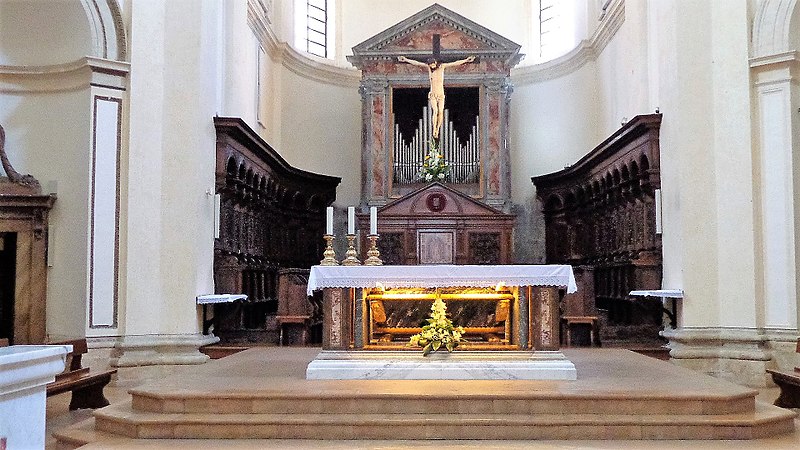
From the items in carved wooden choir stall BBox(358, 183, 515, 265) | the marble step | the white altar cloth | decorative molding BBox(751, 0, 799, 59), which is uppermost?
decorative molding BBox(751, 0, 799, 59)

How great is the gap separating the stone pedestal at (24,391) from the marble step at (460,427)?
9.81ft

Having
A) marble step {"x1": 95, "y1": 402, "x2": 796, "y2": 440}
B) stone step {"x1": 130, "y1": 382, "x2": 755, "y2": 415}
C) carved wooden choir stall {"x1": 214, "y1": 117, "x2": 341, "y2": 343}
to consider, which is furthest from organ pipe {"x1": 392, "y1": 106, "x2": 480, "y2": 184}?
marble step {"x1": 95, "y1": 402, "x2": 796, "y2": 440}

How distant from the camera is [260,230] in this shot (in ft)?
39.0

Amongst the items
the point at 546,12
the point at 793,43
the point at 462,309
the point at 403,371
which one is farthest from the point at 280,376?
the point at 546,12

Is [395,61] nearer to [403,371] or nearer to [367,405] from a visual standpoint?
[403,371]

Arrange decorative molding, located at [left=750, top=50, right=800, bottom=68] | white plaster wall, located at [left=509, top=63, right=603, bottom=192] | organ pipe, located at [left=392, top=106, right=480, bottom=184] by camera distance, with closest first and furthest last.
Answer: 1. decorative molding, located at [left=750, top=50, right=800, bottom=68]
2. organ pipe, located at [left=392, top=106, right=480, bottom=184]
3. white plaster wall, located at [left=509, top=63, right=603, bottom=192]

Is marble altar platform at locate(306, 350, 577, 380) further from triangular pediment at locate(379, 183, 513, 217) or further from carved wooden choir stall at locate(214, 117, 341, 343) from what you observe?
triangular pediment at locate(379, 183, 513, 217)

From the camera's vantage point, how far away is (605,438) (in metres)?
5.43

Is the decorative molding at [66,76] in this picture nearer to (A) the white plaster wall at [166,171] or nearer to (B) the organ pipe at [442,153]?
(A) the white plaster wall at [166,171]

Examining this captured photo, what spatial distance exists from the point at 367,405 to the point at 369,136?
327 inches

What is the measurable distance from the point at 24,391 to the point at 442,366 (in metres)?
4.57

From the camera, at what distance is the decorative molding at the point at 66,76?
8.79 metres

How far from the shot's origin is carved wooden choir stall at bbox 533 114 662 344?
31.4ft

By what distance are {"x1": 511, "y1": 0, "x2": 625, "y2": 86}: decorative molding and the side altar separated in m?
6.30
